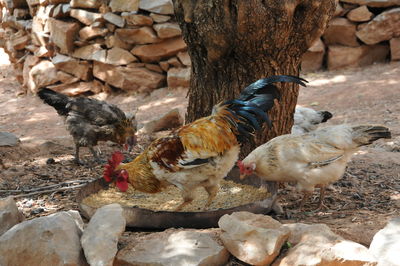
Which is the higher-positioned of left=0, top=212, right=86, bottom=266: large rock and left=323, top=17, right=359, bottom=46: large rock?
left=0, top=212, right=86, bottom=266: large rock

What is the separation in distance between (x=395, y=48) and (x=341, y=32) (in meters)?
1.48

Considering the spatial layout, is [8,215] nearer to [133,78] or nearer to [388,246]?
[388,246]

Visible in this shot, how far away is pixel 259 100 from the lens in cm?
444

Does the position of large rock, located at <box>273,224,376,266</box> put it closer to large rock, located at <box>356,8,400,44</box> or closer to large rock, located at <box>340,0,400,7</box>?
large rock, located at <box>356,8,400,44</box>

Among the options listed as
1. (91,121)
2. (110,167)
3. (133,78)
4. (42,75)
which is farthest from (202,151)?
(42,75)

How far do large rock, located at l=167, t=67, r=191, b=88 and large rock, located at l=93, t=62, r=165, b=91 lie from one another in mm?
350

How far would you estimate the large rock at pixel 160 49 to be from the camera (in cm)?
1270

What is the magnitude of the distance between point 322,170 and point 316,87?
7.69 meters

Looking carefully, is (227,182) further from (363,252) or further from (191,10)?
(363,252)

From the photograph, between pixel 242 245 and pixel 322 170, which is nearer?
pixel 242 245

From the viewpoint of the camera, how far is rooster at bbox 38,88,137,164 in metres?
6.80

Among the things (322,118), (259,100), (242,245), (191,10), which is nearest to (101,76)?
(322,118)

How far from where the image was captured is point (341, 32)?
507 inches

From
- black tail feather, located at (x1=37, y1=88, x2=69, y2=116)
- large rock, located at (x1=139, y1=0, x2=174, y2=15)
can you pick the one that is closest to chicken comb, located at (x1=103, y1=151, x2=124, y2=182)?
black tail feather, located at (x1=37, y1=88, x2=69, y2=116)
